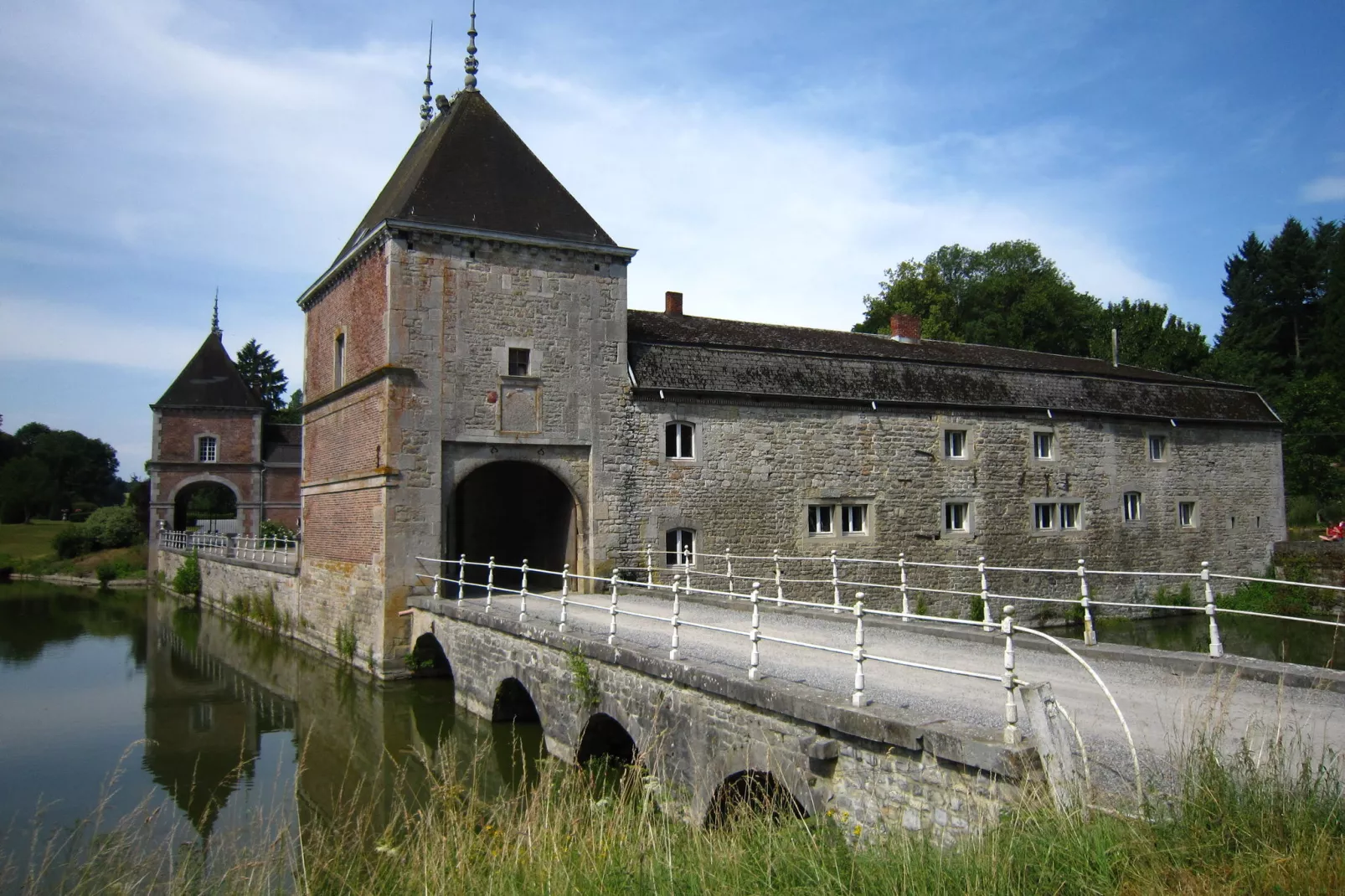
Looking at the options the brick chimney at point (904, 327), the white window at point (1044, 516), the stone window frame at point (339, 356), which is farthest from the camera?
the brick chimney at point (904, 327)

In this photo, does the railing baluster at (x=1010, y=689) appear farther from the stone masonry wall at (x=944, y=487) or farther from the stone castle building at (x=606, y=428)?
the stone masonry wall at (x=944, y=487)

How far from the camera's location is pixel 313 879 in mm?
5449

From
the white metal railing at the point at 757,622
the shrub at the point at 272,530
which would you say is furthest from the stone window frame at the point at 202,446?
the white metal railing at the point at 757,622

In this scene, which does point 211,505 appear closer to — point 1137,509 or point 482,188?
point 482,188

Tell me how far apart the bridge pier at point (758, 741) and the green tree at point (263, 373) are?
6024 centimetres

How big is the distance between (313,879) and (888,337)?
2345 centimetres

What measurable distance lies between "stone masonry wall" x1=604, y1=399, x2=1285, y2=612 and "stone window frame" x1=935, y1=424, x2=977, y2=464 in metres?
0.04

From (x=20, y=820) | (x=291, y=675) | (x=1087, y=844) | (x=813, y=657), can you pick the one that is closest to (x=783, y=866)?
(x=1087, y=844)

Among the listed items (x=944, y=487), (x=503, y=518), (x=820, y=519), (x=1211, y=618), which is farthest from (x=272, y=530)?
(x=1211, y=618)

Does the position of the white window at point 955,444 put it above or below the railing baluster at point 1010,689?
above

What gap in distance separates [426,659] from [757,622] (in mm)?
10055

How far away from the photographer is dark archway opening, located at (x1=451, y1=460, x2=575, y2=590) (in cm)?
2083

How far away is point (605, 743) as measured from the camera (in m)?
11.5

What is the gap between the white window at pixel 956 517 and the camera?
2197cm
